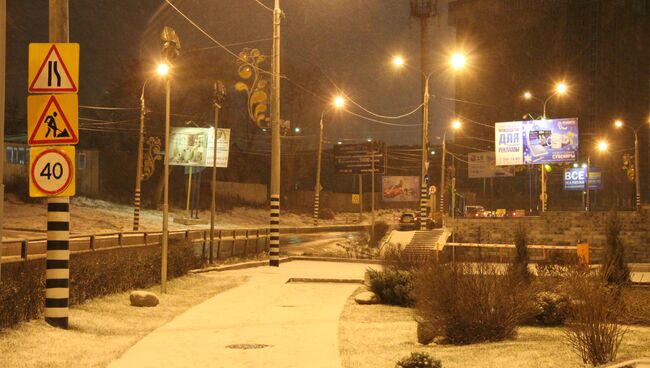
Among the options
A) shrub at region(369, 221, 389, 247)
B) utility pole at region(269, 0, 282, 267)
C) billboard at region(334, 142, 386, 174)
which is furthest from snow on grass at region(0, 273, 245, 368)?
billboard at region(334, 142, 386, 174)

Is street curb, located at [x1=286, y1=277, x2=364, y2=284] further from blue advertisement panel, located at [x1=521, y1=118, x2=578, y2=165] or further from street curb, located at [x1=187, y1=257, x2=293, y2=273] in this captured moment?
blue advertisement panel, located at [x1=521, y1=118, x2=578, y2=165]

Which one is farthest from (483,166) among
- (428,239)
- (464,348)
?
(464,348)

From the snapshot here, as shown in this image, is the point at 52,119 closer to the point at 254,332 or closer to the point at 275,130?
the point at 254,332

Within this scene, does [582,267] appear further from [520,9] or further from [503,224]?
[520,9]

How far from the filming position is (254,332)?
1333 cm

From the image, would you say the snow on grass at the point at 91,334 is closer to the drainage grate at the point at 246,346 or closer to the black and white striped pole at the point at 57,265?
the black and white striped pole at the point at 57,265

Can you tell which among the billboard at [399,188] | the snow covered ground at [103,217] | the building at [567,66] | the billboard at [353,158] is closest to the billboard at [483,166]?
the billboard at [399,188]

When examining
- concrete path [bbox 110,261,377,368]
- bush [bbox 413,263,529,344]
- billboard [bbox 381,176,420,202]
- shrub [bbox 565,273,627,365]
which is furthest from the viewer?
billboard [bbox 381,176,420,202]

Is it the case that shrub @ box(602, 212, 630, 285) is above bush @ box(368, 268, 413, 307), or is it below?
above

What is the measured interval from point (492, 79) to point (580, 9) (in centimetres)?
1408

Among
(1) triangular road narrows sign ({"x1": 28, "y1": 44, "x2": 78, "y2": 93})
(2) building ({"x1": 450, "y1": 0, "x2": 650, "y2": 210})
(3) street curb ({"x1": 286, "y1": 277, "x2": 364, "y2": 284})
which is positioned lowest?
(3) street curb ({"x1": 286, "y1": 277, "x2": 364, "y2": 284})

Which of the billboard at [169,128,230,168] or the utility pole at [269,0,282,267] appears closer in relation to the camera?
the utility pole at [269,0,282,267]

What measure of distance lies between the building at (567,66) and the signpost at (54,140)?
89.4 m

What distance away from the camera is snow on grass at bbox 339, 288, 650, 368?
1038 centimetres
